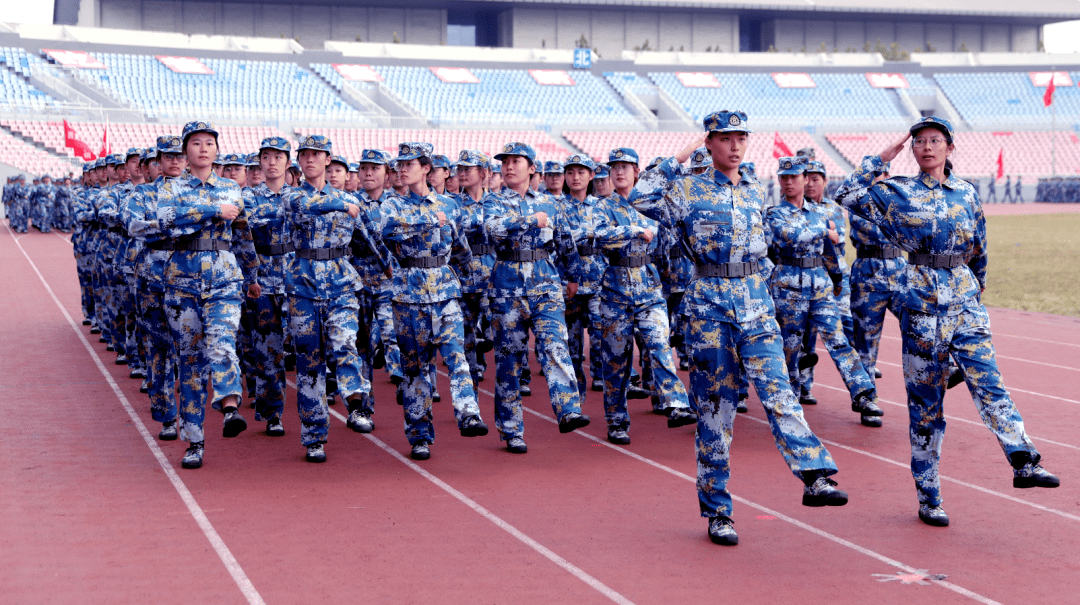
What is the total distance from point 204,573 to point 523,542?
158 cm

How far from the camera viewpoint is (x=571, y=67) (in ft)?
192

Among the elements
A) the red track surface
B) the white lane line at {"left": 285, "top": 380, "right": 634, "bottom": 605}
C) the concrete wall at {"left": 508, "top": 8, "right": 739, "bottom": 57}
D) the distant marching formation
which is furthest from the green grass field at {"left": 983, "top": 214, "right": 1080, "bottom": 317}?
the concrete wall at {"left": 508, "top": 8, "right": 739, "bottom": 57}

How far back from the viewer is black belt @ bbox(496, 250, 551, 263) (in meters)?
7.67

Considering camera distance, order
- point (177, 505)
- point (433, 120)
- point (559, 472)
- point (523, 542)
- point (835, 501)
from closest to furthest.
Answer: point (835, 501), point (523, 542), point (177, 505), point (559, 472), point (433, 120)

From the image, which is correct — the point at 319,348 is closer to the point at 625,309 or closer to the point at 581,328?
the point at 625,309

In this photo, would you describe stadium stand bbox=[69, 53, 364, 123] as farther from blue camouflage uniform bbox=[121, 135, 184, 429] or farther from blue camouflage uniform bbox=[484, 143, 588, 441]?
blue camouflage uniform bbox=[484, 143, 588, 441]

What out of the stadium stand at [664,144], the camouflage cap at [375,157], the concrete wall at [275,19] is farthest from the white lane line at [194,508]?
the concrete wall at [275,19]

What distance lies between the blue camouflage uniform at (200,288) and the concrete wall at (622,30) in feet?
183

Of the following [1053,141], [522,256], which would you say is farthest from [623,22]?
[522,256]

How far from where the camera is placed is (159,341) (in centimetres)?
790

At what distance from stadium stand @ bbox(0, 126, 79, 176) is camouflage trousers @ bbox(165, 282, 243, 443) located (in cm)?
3665

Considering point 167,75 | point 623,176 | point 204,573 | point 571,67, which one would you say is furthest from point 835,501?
point 571,67

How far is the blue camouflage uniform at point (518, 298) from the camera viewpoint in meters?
7.61

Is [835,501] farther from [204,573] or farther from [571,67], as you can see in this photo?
[571,67]
